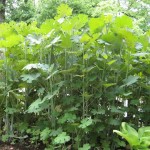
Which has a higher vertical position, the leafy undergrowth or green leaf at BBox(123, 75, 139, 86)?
green leaf at BBox(123, 75, 139, 86)

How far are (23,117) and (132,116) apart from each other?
101 centimetres

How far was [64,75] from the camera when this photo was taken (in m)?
2.44

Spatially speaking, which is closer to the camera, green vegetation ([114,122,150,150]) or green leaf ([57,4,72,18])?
green vegetation ([114,122,150,150])

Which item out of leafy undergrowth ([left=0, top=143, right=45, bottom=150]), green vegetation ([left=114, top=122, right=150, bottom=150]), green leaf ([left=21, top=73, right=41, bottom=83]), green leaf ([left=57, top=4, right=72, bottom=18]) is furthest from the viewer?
leafy undergrowth ([left=0, top=143, right=45, bottom=150])

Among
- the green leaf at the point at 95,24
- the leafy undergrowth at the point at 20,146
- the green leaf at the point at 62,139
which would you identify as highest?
the green leaf at the point at 95,24

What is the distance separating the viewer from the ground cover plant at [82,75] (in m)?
2.25

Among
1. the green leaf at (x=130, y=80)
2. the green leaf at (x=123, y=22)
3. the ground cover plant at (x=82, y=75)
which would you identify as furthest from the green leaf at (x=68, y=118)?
the green leaf at (x=123, y=22)

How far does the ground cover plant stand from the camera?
2.25 m

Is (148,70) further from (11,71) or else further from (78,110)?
(11,71)

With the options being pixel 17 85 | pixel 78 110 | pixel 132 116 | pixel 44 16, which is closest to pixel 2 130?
pixel 17 85

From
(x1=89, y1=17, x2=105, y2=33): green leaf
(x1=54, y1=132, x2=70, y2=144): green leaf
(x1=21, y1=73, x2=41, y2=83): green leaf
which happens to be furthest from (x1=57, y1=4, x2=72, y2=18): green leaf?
(x1=54, y1=132, x2=70, y2=144): green leaf

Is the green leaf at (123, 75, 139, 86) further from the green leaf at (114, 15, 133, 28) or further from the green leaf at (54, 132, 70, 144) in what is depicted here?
the green leaf at (54, 132, 70, 144)

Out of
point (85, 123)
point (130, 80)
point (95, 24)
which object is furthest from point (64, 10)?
point (85, 123)

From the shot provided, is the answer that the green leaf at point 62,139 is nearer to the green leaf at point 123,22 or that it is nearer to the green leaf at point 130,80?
the green leaf at point 130,80
